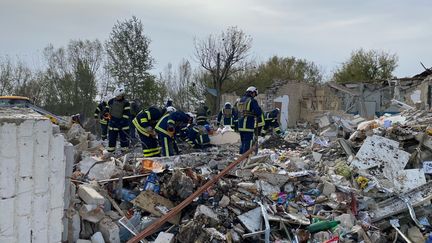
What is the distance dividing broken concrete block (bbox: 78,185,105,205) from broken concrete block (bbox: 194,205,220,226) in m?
0.94

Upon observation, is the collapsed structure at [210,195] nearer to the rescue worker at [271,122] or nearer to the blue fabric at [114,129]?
the blue fabric at [114,129]

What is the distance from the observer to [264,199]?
5016mm

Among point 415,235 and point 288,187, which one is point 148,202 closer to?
point 288,187

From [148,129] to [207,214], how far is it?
4156 mm

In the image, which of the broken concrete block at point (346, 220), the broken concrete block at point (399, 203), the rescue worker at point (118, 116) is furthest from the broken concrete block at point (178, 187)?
the rescue worker at point (118, 116)

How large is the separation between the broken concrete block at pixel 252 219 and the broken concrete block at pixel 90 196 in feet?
4.85

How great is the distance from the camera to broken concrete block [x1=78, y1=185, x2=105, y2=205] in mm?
3889

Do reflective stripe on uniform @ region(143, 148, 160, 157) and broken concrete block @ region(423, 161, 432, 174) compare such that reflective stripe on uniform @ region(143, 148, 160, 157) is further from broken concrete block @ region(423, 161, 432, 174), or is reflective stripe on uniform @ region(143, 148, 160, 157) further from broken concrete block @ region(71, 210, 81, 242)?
broken concrete block @ region(423, 161, 432, 174)

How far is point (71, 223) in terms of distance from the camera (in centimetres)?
352

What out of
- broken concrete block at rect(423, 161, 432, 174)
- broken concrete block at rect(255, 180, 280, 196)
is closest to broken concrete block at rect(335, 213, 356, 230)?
broken concrete block at rect(255, 180, 280, 196)

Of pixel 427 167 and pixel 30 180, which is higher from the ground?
pixel 30 180

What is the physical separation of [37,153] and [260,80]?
82.1ft

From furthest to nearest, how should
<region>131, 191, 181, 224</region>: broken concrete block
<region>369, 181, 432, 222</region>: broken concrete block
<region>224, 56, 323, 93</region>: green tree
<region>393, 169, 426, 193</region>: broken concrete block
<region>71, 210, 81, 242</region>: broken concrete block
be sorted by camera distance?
1. <region>224, 56, 323, 93</region>: green tree
2. <region>393, 169, 426, 193</region>: broken concrete block
3. <region>369, 181, 432, 222</region>: broken concrete block
4. <region>131, 191, 181, 224</region>: broken concrete block
5. <region>71, 210, 81, 242</region>: broken concrete block

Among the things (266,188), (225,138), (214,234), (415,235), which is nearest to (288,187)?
(266,188)
